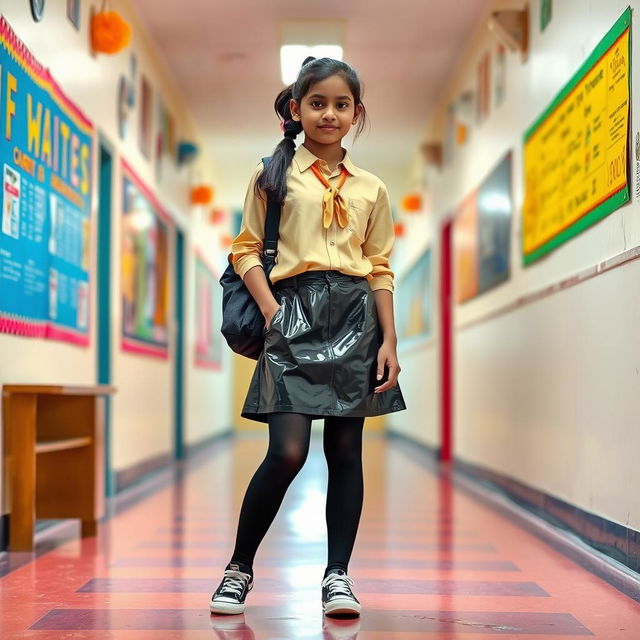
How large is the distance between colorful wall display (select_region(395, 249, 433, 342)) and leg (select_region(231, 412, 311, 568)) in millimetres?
6054

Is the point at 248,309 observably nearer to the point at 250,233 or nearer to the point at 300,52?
the point at 250,233

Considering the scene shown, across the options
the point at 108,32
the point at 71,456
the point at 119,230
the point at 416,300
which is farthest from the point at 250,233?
the point at 416,300

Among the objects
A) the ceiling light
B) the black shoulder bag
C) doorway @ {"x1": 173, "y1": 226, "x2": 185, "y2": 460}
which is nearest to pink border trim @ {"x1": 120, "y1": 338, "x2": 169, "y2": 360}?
doorway @ {"x1": 173, "y1": 226, "x2": 185, "y2": 460}

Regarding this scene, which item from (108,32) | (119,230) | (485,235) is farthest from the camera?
(485,235)

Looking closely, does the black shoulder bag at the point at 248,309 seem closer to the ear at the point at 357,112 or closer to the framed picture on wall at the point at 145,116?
the ear at the point at 357,112

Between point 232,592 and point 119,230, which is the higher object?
point 119,230

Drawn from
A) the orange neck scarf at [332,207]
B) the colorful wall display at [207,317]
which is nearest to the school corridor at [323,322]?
the orange neck scarf at [332,207]

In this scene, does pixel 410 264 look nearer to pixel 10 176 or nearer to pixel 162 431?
pixel 162 431

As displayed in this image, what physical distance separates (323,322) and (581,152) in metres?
1.64

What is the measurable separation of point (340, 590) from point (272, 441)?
36cm

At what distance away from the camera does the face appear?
221 centimetres

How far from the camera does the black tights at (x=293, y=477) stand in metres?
2.15

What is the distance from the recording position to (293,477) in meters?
2.14

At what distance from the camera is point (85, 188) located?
4375 millimetres
